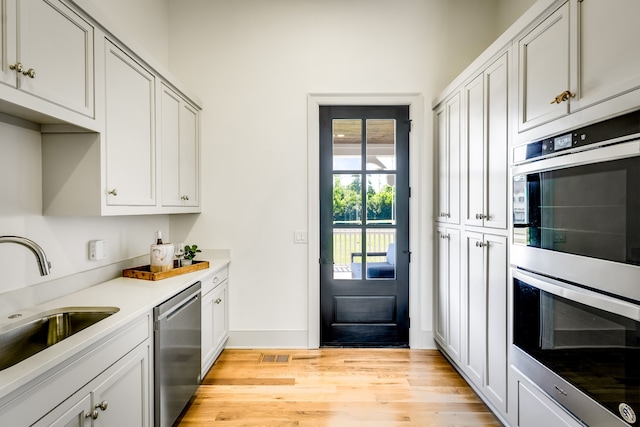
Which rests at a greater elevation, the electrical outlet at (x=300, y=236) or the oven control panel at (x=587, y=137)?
the oven control panel at (x=587, y=137)

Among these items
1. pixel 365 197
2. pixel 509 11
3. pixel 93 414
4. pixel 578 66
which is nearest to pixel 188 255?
pixel 93 414

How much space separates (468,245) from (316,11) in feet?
8.10

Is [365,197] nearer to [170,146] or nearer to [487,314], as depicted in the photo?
[487,314]

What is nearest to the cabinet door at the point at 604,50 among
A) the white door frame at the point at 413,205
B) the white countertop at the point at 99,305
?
the white door frame at the point at 413,205

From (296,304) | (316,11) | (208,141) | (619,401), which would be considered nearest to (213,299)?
(296,304)

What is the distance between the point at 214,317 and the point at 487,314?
6.63 feet

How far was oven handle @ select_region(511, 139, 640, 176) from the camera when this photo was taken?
109cm

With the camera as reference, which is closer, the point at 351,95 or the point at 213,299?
the point at 213,299

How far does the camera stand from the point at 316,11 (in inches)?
120

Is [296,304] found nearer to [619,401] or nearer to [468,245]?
[468,245]

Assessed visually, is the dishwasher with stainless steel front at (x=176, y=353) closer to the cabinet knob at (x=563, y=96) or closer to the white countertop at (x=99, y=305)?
the white countertop at (x=99, y=305)

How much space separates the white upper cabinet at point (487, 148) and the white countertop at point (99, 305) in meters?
1.96

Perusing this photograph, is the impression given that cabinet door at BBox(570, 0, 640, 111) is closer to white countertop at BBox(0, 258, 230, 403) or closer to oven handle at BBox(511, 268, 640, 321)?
oven handle at BBox(511, 268, 640, 321)

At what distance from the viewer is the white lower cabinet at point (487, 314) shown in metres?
1.92
